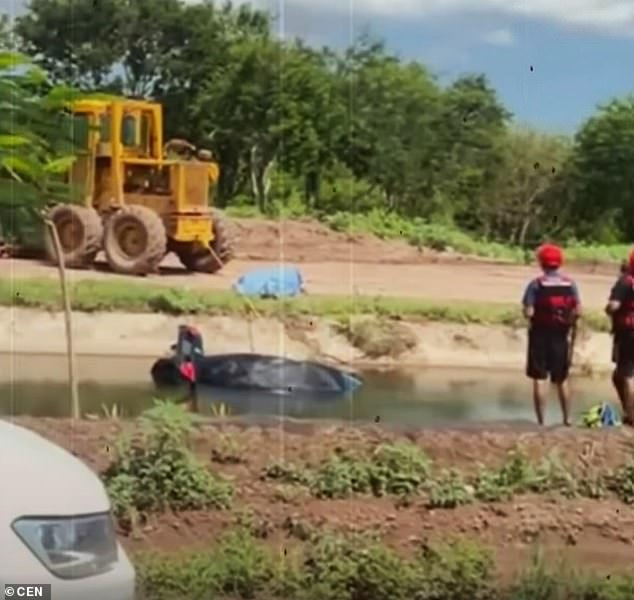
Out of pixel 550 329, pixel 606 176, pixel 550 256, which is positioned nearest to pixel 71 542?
pixel 550 256

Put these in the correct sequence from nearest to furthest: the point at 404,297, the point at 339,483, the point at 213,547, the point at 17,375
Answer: the point at 213,547, the point at 339,483, the point at 17,375, the point at 404,297

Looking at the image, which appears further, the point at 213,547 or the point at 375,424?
the point at 375,424

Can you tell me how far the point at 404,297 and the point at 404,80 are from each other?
4.32 ft

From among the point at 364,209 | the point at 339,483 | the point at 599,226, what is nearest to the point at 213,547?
the point at 339,483

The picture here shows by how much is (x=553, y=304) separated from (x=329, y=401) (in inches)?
56.9

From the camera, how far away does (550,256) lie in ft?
34.5

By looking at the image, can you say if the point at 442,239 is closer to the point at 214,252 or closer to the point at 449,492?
the point at 214,252

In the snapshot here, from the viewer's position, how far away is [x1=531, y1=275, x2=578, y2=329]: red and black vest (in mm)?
10695

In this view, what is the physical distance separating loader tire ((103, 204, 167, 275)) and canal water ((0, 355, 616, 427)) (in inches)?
21.3

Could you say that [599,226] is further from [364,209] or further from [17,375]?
[17,375]

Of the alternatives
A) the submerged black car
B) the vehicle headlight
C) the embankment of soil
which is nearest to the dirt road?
the submerged black car

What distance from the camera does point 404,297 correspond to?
10.7 meters

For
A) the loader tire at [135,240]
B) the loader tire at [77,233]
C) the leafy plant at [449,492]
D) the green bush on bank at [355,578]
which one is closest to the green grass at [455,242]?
the loader tire at [135,240]

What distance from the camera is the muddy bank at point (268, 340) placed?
10039 millimetres
